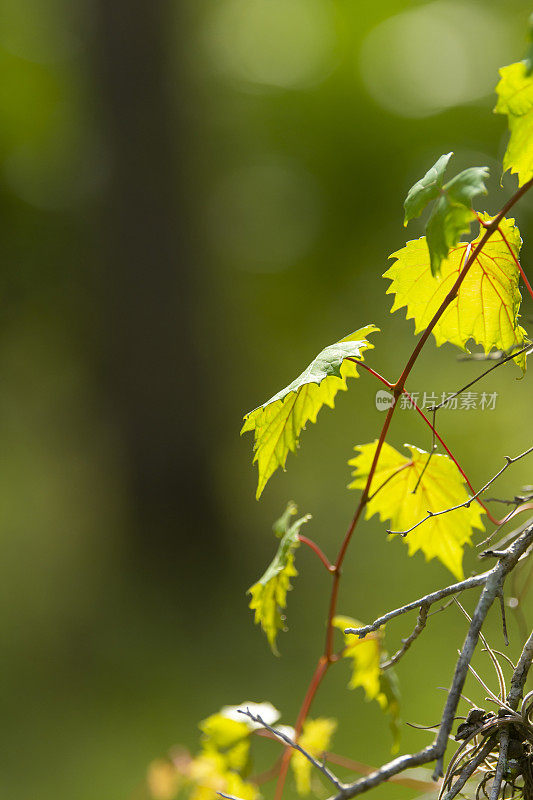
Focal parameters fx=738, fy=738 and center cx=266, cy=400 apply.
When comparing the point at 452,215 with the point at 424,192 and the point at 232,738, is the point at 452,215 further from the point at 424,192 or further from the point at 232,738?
the point at 232,738

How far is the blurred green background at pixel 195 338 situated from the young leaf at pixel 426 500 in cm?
17

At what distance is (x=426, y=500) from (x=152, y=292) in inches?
90.6

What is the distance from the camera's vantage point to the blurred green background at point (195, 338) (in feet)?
5.07

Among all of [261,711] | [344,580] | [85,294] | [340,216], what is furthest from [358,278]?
[261,711]

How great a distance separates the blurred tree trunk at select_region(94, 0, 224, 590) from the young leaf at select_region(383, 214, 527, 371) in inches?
87.9

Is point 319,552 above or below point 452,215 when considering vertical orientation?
below

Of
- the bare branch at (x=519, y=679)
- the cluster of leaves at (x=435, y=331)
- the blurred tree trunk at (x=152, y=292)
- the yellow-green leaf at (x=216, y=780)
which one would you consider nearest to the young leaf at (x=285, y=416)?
the cluster of leaves at (x=435, y=331)

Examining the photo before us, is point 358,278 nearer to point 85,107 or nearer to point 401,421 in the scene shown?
point 401,421

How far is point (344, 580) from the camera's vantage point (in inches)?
77.7

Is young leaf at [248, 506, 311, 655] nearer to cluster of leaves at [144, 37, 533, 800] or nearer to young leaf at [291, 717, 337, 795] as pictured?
cluster of leaves at [144, 37, 533, 800]

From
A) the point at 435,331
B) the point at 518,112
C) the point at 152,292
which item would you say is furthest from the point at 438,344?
the point at 152,292

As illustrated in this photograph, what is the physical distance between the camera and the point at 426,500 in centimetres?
40

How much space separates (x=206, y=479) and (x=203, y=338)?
520 mm

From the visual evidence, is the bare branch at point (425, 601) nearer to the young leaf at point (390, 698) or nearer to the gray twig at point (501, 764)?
the gray twig at point (501, 764)
